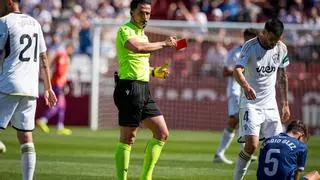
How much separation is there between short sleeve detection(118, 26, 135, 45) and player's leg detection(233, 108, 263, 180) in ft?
7.16

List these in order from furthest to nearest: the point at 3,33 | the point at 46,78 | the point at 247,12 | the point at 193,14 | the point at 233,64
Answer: the point at 193,14 → the point at 247,12 → the point at 233,64 → the point at 46,78 → the point at 3,33

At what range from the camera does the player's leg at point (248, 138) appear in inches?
478

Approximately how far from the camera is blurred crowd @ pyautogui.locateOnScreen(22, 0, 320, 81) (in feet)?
92.3

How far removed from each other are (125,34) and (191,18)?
21.0 meters

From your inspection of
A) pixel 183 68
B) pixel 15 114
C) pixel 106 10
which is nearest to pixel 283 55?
pixel 15 114

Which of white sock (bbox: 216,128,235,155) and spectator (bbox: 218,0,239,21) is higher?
spectator (bbox: 218,0,239,21)

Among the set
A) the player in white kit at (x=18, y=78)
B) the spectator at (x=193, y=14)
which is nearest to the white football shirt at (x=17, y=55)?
the player in white kit at (x=18, y=78)

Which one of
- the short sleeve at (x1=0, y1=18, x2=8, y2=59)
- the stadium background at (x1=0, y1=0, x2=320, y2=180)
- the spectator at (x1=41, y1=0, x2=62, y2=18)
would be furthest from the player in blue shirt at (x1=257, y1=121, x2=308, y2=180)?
the spectator at (x1=41, y1=0, x2=62, y2=18)

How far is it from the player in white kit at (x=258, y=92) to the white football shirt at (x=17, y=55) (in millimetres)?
2971

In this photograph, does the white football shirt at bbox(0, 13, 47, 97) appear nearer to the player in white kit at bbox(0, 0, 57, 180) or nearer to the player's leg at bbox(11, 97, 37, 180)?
the player in white kit at bbox(0, 0, 57, 180)

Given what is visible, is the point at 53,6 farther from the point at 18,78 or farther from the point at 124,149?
the point at 18,78

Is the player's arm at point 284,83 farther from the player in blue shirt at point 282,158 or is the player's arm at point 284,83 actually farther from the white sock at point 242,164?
the player in blue shirt at point 282,158

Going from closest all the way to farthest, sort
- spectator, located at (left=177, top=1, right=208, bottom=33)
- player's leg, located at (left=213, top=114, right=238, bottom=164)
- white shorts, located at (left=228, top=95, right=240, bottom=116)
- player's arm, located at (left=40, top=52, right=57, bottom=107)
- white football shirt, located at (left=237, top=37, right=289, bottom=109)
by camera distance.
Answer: player's arm, located at (left=40, top=52, right=57, bottom=107), white football shirt, located at (left=237, top=37, right=289, bottom=109), player's leg, located at (left=213, top=114, right=238, bottom=164), white shorts, located at (left=228, top=95, right=240, bottom=116), spectator, located at (left=177, top=1, right=208, bottom=33)

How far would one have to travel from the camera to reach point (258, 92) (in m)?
12.5
